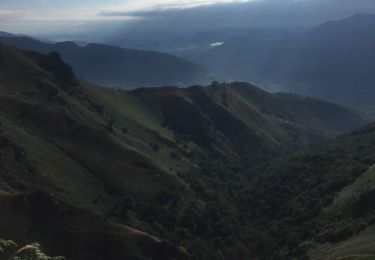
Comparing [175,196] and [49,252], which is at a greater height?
[49,252]

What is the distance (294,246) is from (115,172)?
76397 millimetres

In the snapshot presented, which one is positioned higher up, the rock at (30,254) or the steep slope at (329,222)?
the rock at (30,254)

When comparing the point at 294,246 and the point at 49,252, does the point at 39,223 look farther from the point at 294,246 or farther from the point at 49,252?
the point at 294,246

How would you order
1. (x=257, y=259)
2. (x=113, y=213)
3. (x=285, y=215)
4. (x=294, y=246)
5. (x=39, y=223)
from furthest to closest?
(x=285, y=215) < (x=113, y=213) < (x=257, y=259) < (x=294, y=246) < (x=39, y=223)

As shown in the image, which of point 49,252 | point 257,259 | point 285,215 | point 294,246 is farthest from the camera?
point 285,215

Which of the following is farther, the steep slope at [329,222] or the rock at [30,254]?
the steep slope at [329,222]

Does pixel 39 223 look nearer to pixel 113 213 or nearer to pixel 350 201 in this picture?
pixel 113 213

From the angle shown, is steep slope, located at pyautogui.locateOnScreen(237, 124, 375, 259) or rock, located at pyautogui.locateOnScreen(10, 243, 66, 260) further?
steep slope, located at pyautogui.locateOnScreen(237, 124, 375, 259)

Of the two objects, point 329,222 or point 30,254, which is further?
point 329,222

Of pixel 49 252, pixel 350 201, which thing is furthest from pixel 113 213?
pixel 350 201

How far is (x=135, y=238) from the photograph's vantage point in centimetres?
13262

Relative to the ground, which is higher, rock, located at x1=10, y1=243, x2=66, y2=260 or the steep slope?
rock, located at x1=10, y1=243, x2=66, y2=260

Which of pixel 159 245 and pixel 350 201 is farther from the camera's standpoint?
pixel 350 201

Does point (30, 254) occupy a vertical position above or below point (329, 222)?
above
